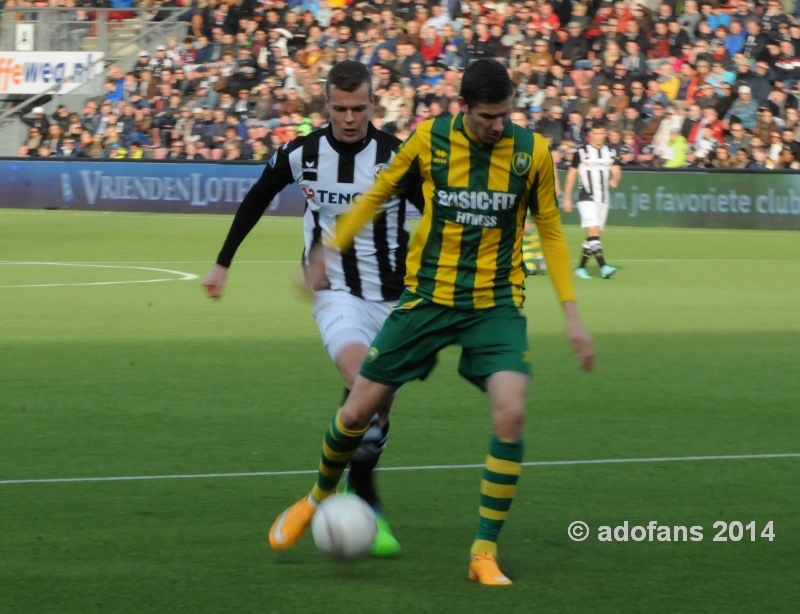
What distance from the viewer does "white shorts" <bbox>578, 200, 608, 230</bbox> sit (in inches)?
632

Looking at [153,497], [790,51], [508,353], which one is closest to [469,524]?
[508,353]

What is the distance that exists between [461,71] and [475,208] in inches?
850

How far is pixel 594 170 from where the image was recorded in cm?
1662

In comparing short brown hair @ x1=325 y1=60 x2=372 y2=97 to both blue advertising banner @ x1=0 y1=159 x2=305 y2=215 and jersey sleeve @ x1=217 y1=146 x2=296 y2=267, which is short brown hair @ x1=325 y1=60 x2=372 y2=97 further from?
blue advertising banner @ x1=0 y1=159 x2=305 y2=215

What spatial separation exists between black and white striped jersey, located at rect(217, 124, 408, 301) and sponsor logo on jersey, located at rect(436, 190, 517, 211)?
0.74 meters

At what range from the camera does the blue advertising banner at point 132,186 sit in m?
→ 24.1

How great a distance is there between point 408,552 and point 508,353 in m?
0.93

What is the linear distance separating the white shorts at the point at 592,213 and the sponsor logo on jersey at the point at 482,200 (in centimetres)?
1146

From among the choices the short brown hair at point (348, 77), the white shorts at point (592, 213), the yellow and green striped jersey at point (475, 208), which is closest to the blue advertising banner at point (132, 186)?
the white shorts at point (592, 213)

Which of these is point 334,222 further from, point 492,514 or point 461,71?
point 461,71

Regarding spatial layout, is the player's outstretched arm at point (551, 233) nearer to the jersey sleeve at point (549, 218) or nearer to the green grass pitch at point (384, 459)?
the jersey sleeve at point (549, 218)

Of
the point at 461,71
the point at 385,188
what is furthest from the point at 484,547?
the point at 461,71

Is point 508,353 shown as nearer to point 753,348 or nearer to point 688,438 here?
point 688,438

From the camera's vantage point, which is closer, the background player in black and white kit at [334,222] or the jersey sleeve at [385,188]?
the jersey sleeve at [385,188]
